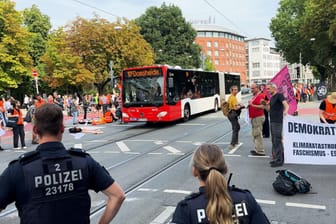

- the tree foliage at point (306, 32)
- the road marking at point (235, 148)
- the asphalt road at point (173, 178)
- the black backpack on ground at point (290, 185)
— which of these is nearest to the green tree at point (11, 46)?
the tree foliage at point (306, 32)

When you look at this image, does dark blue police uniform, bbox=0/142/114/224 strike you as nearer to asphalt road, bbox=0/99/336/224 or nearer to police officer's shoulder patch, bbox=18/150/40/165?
police officer's shoulder patch, bbox=18/150/40/165

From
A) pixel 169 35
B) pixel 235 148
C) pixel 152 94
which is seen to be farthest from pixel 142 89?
pixel 169 35

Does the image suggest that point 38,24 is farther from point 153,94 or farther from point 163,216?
point 163,216

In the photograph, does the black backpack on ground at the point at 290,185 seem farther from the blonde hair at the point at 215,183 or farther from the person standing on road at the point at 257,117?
the blonde hair at the point at 215,183

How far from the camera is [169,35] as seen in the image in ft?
199

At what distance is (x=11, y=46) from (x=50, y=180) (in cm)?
4627

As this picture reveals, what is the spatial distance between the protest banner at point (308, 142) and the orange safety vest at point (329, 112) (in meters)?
0.73

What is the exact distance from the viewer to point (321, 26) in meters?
41.1

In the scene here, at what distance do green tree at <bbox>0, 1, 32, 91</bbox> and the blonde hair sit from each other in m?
44.3

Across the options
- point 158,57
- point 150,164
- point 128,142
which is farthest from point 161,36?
point 150,164

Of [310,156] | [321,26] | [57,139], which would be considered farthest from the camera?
[321,26]

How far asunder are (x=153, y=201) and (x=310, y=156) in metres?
3.79

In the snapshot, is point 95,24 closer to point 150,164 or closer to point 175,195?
point 150,164

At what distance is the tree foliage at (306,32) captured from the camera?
134 ft
